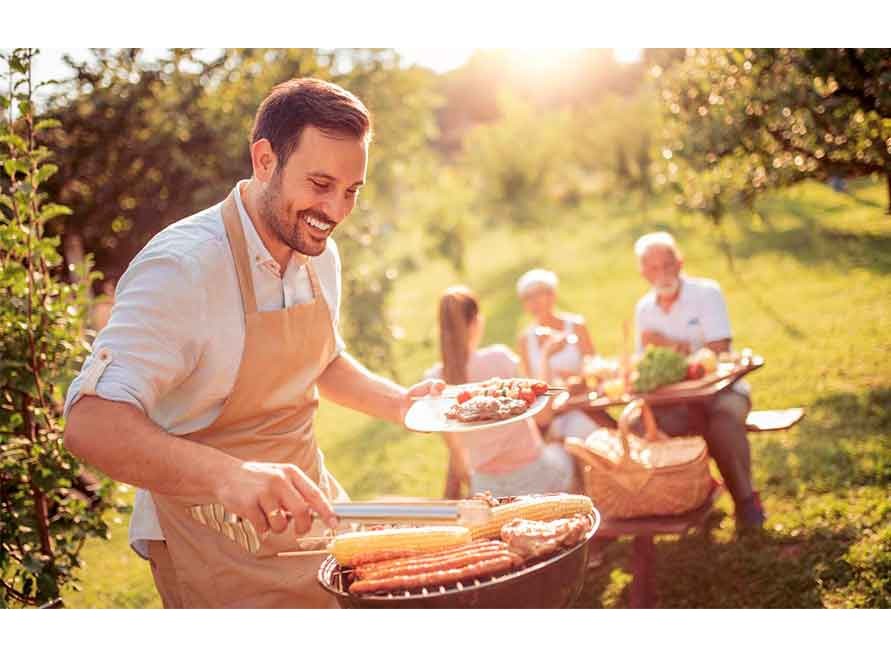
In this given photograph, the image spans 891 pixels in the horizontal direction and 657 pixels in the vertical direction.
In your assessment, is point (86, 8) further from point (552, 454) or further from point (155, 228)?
point (552, 454)

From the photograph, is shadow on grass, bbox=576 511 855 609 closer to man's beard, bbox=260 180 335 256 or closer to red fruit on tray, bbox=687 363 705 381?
red fruit on tray, bbox=687 363 705 381

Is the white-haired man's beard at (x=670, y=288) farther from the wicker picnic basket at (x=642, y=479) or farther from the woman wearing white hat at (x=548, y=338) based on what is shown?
the wicker picnic basket at (x=642, y=479)

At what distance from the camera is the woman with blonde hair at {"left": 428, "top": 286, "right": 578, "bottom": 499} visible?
456cm

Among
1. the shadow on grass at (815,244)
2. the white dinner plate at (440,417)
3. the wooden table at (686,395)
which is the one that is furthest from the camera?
the shadow on grass at (815,244)

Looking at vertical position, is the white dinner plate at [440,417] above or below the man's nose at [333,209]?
below

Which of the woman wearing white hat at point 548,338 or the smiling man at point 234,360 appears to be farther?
the woman wearing white hat at point 548,338

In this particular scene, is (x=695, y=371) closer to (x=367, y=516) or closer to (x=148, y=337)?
(x=367, y=516)

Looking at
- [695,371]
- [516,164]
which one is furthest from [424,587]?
[516,164]

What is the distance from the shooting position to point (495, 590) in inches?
82.9

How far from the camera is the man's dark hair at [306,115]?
2316mm

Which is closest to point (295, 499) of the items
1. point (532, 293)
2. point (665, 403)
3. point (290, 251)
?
point (290, 251)

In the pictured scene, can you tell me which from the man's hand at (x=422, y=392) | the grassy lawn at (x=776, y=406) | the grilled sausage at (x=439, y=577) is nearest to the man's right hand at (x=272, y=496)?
the grilled sausage at (x=439, y=577)

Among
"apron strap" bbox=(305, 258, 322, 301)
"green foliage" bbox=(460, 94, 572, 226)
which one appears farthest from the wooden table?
"green foliage" bbox=(460, 94, 572, 226)

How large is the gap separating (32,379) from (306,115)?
5.53 ft
